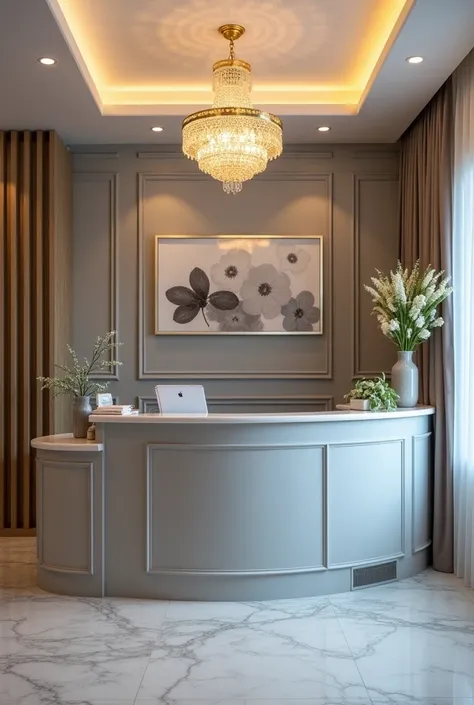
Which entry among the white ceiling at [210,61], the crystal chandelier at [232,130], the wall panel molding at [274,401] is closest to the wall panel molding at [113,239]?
the white ceiling at [210,61]

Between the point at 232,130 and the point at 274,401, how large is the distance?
2483 millimetres

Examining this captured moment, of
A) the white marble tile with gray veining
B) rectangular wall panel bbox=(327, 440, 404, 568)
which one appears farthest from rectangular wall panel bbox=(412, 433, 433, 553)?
the white marble tile with gray veining

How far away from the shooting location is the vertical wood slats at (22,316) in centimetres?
582

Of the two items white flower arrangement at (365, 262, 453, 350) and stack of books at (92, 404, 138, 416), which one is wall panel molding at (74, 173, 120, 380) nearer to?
stack of books at (92, 404, 138, 416)

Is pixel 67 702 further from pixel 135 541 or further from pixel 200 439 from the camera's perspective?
pixel 200 439

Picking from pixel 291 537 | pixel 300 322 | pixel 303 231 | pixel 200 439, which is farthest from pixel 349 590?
pixel 303 231

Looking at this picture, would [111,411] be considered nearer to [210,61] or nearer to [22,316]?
[22,316]

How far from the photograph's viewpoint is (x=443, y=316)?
4.88m

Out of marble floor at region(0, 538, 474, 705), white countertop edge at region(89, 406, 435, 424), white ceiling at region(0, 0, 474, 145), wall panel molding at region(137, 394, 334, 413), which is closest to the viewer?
marble floor at region(0, 538, 474, 705)

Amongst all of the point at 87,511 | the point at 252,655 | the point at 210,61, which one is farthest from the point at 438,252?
the point at 252,655

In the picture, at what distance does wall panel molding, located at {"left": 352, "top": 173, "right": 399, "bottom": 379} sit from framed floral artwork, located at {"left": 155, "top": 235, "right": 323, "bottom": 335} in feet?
0.96

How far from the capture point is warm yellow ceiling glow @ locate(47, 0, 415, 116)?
4.38 m

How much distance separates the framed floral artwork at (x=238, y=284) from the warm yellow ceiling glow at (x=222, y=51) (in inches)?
44.0

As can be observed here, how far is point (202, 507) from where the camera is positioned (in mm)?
4156
